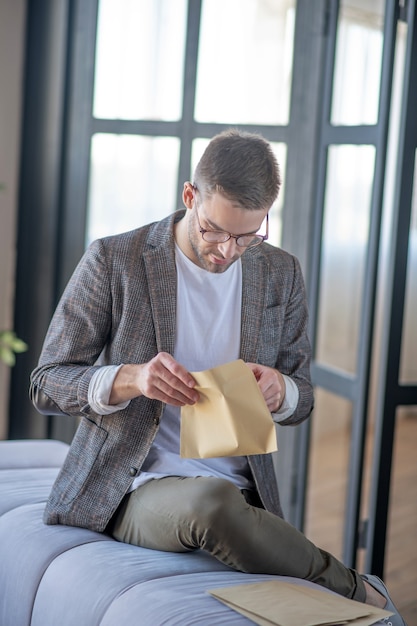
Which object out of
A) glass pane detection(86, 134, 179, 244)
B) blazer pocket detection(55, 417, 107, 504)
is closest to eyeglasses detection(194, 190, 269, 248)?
blazer pocket detection(55, 417, 107, 504)

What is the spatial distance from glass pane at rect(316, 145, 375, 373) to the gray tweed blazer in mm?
859

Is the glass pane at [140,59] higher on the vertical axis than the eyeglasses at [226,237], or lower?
higher

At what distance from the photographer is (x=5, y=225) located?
3738mm

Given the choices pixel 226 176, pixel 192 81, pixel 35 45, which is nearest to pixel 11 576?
pixel 226 176

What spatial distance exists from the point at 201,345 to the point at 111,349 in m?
0.19

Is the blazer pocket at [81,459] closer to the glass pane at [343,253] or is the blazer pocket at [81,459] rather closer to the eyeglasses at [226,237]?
the eyeglasses at [226,237]

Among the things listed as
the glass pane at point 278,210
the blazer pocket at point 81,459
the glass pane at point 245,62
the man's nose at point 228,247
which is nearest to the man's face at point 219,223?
the man's nose at point 228,247

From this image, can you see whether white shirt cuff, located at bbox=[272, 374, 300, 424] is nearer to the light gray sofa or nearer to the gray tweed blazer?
the gray tweed blazer

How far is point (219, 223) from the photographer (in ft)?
5.63

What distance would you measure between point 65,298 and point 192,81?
146cm

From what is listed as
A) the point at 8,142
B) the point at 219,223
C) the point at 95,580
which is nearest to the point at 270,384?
the point at 219,223

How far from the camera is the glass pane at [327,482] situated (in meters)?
2.88

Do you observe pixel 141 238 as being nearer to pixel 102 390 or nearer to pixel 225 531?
pixel 102 390

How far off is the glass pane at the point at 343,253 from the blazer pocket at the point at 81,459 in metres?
1.06
